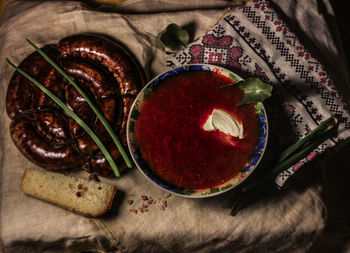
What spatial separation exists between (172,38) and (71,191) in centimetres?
84

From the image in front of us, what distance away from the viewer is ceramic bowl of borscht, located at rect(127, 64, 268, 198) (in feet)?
4.32

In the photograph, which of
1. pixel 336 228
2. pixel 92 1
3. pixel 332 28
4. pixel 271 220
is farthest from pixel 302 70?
pixel 92 1

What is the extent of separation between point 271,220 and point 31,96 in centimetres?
122

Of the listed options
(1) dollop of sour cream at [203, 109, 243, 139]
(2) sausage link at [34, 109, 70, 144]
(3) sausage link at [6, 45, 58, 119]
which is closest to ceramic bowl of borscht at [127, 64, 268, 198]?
(1) dollop of sour cream at [203, 109, 243, 139]

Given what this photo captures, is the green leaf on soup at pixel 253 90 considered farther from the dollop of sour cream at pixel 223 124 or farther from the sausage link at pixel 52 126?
the sausage link at pixel 52 126

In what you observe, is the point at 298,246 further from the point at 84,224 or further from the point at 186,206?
the point at 84,224

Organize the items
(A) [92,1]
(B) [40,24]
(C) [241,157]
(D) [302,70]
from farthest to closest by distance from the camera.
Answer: (A) [92,1], (B) [40,24], (D) [302,70], (C) [241,157]

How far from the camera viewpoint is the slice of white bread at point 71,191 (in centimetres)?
159

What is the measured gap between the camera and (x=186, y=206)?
163 cm

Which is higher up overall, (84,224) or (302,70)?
(302,70)

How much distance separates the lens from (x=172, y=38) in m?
1.71

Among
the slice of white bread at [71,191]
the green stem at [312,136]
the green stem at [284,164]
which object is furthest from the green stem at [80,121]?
the green stem at [312,136]

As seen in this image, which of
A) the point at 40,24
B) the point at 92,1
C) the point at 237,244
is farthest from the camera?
the point at 92,1

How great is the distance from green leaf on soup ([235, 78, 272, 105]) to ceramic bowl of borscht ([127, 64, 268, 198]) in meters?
0.03
